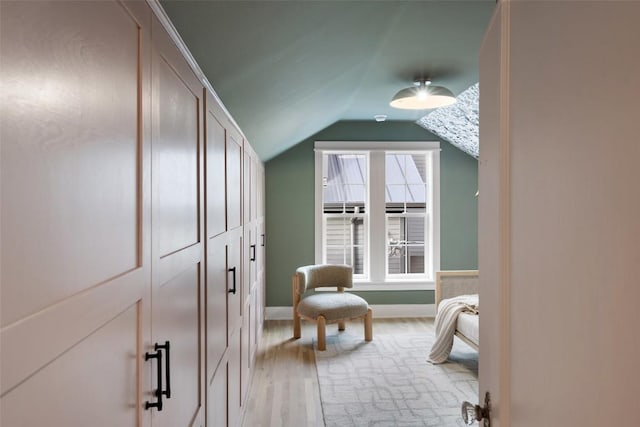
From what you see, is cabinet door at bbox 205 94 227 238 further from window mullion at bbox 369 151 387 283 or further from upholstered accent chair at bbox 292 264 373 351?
window mullion at bbox 369 151 387 283

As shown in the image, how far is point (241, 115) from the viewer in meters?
2.82

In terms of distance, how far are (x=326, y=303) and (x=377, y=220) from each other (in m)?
1.57

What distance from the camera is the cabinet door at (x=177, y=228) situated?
3.57ft

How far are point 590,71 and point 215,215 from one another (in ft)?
5.11

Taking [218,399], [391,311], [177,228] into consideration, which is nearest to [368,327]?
[391,311]

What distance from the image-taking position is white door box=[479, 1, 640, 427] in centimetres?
54

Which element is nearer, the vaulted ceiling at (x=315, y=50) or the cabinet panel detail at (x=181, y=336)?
the cabinet panel detail at (x=181, y=336)

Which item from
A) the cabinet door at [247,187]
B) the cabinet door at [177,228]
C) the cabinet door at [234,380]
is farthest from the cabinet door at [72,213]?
the cabinet door at [247,187]

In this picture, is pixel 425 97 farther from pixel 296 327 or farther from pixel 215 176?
pixel 296 327

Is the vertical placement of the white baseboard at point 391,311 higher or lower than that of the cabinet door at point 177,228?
lower

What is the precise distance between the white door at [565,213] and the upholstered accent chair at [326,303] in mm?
3625

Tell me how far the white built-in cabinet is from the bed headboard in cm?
363

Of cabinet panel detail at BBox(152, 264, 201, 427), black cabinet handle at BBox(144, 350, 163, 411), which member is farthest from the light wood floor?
black cabinet handle at BBox(144, 350, 163, 411)

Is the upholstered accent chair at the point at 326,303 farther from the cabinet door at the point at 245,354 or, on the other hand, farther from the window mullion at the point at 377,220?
the cabinet door at the point at 245,354
